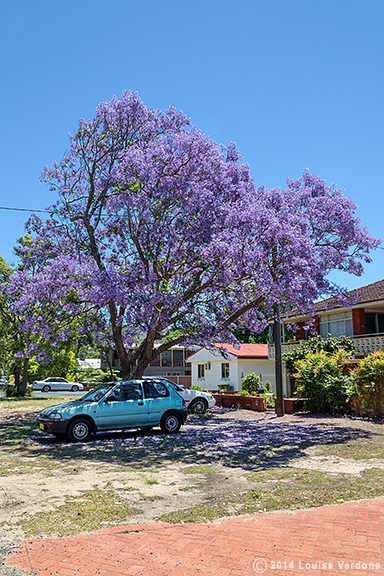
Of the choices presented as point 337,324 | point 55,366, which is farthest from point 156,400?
point 55,366

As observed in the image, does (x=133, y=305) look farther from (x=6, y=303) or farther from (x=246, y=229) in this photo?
(x=6, y=303)

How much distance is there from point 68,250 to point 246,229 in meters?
7.19

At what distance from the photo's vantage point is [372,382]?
61.5 ft

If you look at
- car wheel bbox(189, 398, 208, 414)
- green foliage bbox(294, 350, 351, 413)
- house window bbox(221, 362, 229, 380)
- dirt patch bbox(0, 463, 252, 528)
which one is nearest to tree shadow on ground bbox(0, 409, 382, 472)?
dirt patch bbox(0, 463, 252, 528)

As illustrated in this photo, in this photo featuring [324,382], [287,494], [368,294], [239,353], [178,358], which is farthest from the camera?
[178,358]

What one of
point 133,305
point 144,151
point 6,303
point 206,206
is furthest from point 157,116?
point 6,303

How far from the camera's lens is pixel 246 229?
15086mm

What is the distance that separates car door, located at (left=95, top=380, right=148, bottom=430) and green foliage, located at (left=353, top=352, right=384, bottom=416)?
857 centimetres

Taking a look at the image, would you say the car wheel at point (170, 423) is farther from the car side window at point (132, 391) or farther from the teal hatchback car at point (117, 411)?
the car side window at point (132, 391)

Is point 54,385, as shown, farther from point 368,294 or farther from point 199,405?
point 368,294

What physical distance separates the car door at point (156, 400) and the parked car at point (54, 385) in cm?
3887

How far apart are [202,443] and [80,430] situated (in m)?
3.32

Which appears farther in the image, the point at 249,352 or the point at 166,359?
the point at 166,359

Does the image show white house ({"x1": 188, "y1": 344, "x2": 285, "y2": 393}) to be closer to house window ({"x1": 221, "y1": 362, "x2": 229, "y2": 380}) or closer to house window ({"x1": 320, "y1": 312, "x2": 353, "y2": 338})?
house window ({"x1": 221, "y1": 362, "x2": 229, "y2": 380})
